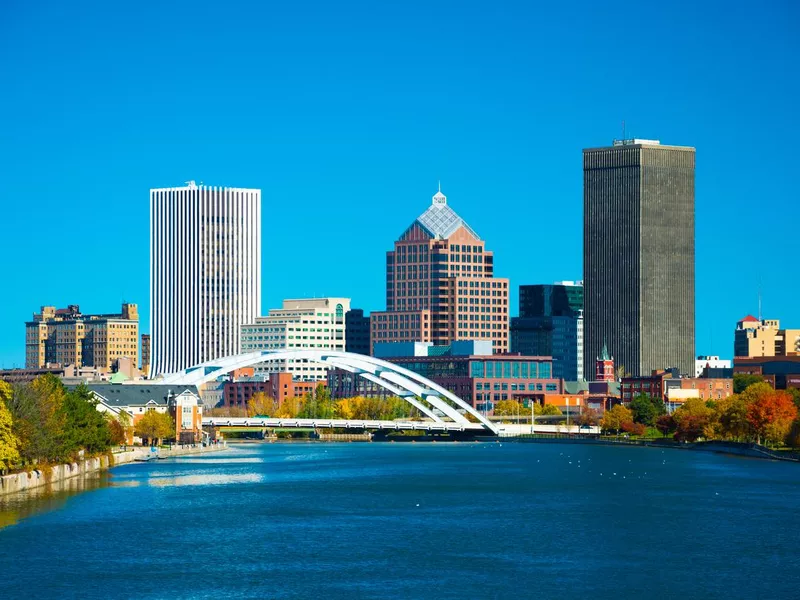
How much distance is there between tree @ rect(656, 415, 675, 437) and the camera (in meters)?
174

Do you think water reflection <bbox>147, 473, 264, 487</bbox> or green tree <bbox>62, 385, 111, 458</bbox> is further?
green tree <bbox>62, 385, 111, 458</bbox>

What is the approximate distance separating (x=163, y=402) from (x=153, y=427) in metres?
11.4

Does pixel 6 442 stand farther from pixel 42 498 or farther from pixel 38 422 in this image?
pixel 38 422

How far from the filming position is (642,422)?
193 m

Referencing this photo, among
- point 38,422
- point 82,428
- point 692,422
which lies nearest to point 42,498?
point 38,422

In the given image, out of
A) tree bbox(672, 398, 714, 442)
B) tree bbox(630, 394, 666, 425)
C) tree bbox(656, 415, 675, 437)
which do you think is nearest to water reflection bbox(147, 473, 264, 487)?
tree bbox(672, 398, 714, 442)

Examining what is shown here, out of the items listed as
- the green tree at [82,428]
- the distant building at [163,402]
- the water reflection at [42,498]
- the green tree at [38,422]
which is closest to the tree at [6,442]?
the water reflection at [42,498]

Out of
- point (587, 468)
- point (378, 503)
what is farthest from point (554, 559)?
point (587, 468)

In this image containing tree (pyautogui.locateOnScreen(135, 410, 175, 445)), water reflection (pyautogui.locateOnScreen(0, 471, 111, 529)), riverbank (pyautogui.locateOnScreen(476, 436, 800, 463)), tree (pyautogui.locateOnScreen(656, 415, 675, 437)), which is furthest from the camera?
tree (pyautogui.locateOnScreen(656, 415, 675, 437))

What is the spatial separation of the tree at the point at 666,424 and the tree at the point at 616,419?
11754mm

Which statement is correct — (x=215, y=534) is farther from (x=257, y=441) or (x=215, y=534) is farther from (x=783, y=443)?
(x=257, y=441)

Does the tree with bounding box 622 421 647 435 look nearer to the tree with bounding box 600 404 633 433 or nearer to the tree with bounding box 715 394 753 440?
the tree with bounding box 600 404 633 433

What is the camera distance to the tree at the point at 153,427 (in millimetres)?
154875

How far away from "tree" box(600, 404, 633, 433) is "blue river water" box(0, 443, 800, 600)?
230 feet
